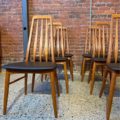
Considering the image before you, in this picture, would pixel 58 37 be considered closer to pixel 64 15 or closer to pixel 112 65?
pixel 64 15

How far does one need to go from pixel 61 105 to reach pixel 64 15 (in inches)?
79.6

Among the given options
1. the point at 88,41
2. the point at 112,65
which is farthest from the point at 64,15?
the point at 112,65

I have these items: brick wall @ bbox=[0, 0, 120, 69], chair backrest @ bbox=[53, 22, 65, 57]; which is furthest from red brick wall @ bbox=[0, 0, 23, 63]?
chair backrest @ bbox=[53, 22, 65, 57]

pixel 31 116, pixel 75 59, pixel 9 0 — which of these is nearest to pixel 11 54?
pixel 9 0

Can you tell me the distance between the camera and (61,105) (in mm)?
2000

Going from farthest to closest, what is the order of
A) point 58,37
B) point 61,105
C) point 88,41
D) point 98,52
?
point 88,41, point 58,37, point 98,52, point 61,105

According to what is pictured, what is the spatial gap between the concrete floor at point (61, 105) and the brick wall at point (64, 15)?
119 centimetres

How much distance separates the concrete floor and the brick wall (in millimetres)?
1190

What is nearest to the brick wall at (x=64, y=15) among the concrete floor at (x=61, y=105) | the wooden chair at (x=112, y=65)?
the concrete floor at (x=61, y=105)

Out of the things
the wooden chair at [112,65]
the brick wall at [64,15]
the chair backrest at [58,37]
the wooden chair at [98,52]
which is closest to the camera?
the wooden chair at [112,65]

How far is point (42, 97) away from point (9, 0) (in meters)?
2.16

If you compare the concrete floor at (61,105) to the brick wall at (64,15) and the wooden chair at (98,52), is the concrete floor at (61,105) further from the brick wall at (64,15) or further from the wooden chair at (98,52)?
the brick wall at (64,15)

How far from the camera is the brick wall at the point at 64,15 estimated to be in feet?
11.4

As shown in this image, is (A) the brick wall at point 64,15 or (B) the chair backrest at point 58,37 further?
(A) the brick wall at point 64,15
